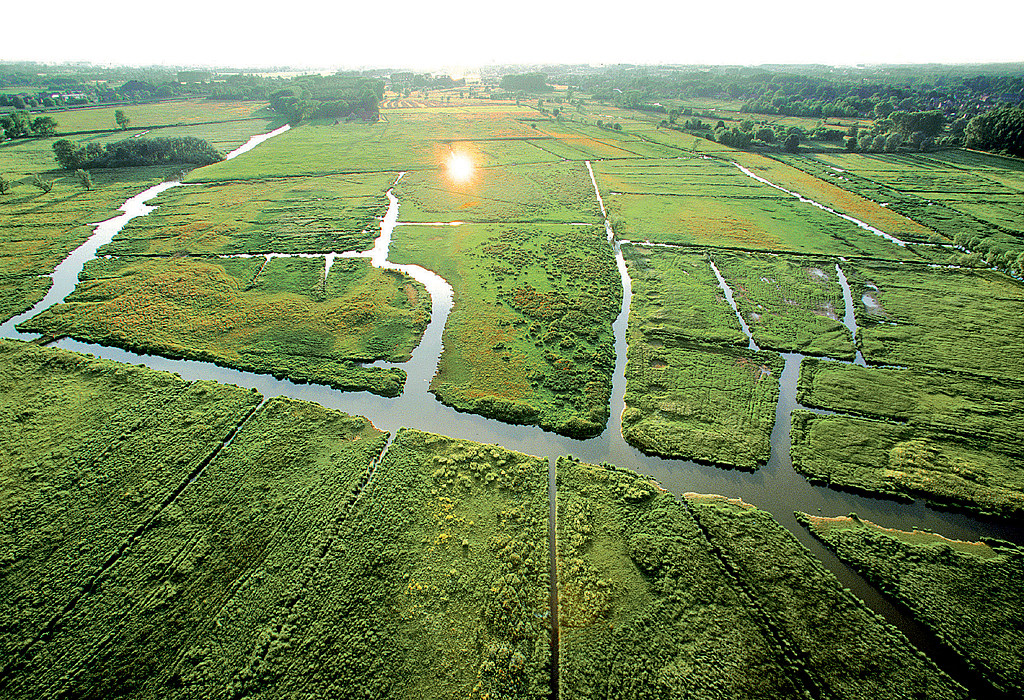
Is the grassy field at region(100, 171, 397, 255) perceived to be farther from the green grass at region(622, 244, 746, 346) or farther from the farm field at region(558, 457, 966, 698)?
the farm field at region(558, 457, 966, 698)

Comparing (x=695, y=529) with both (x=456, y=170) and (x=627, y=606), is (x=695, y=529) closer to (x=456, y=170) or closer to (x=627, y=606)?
(x=627, y=606)

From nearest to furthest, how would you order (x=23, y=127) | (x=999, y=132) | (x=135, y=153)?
(x=135, y=153)
(x=999, y=132)
(x=23, y=127)

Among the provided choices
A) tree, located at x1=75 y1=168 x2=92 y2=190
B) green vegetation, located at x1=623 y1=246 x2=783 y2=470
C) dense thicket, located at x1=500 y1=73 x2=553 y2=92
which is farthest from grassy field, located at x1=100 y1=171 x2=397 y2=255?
dense thicket, located at x1=500 y1=73 x2=553 y2=92

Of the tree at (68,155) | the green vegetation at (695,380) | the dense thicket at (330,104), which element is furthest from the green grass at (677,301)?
the dense thicket at (330,104)

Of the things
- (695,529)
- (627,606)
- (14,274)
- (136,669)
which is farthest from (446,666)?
(14,274)

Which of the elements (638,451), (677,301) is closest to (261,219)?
(677,301)

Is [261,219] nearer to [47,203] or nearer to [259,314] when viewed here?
[259,314]
